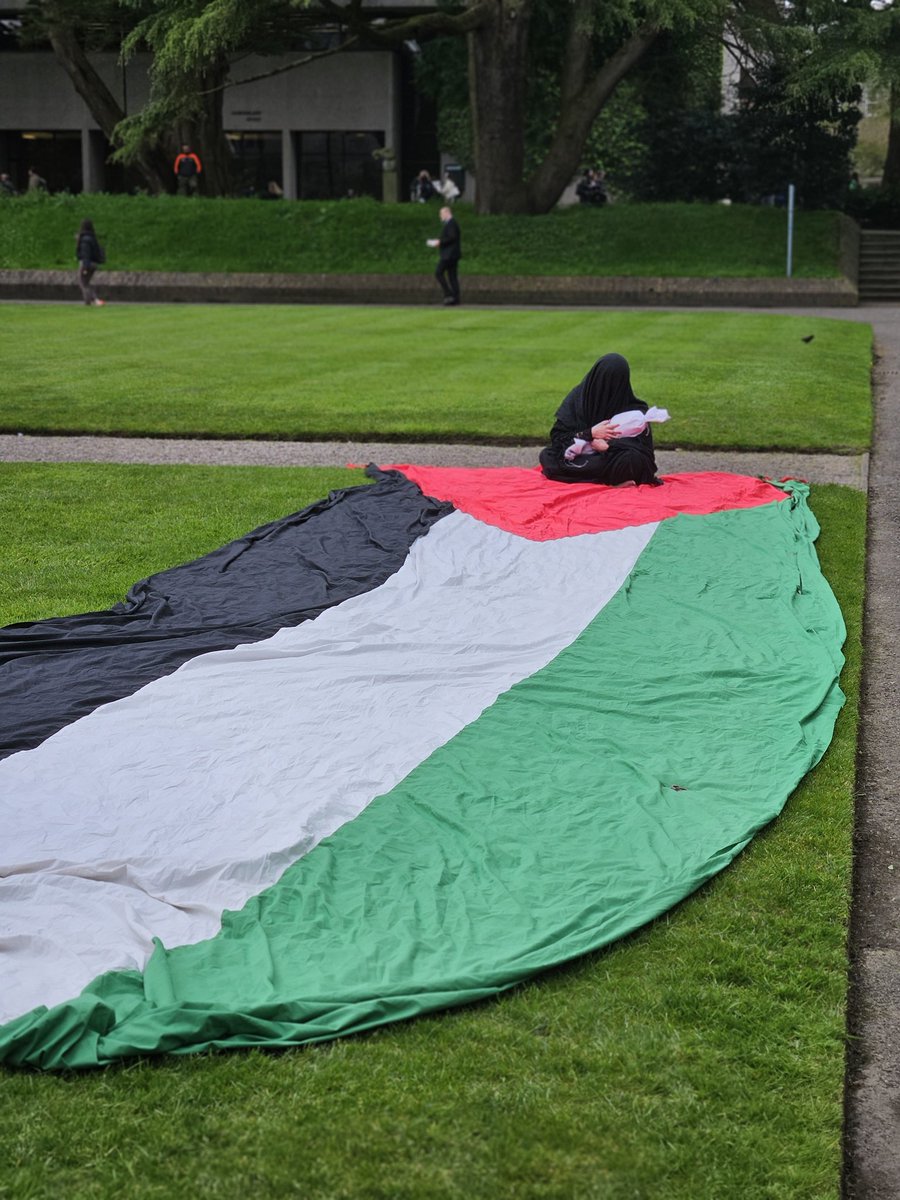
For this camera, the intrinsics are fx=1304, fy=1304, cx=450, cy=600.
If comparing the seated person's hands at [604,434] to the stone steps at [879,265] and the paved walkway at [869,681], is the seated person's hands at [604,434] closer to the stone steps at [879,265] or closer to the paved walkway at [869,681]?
the paved walkway at [869,681]

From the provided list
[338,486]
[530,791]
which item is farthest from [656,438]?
[530,791]

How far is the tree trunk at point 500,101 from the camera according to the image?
28.2m

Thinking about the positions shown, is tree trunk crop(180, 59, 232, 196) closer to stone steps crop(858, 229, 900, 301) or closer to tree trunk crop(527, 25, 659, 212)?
tree trunk crop(527, 25, 659, 212)

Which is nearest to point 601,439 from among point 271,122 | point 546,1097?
point 546,1097

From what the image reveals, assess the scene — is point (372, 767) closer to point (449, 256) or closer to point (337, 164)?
point (449, 256)

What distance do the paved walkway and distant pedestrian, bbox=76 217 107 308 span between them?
1549 cm

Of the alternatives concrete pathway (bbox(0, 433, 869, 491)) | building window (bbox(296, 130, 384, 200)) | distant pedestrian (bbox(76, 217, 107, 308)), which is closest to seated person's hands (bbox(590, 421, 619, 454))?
concrete pathway (bbox(0, 433, 869, 491))

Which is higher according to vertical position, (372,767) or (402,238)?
(402,238)

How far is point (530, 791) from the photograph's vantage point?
472 centimetres

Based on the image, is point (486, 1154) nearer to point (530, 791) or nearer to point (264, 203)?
point (530, 791)

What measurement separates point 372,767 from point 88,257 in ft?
77.4

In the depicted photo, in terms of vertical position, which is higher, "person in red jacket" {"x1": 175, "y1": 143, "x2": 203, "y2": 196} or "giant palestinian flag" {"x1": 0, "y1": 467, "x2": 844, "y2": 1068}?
"person in red jacket" {"x1": 175, "y1": 143, "x2": 203, "y2": 196}

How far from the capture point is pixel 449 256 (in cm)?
2536

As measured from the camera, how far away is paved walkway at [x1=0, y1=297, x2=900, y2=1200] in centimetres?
316
